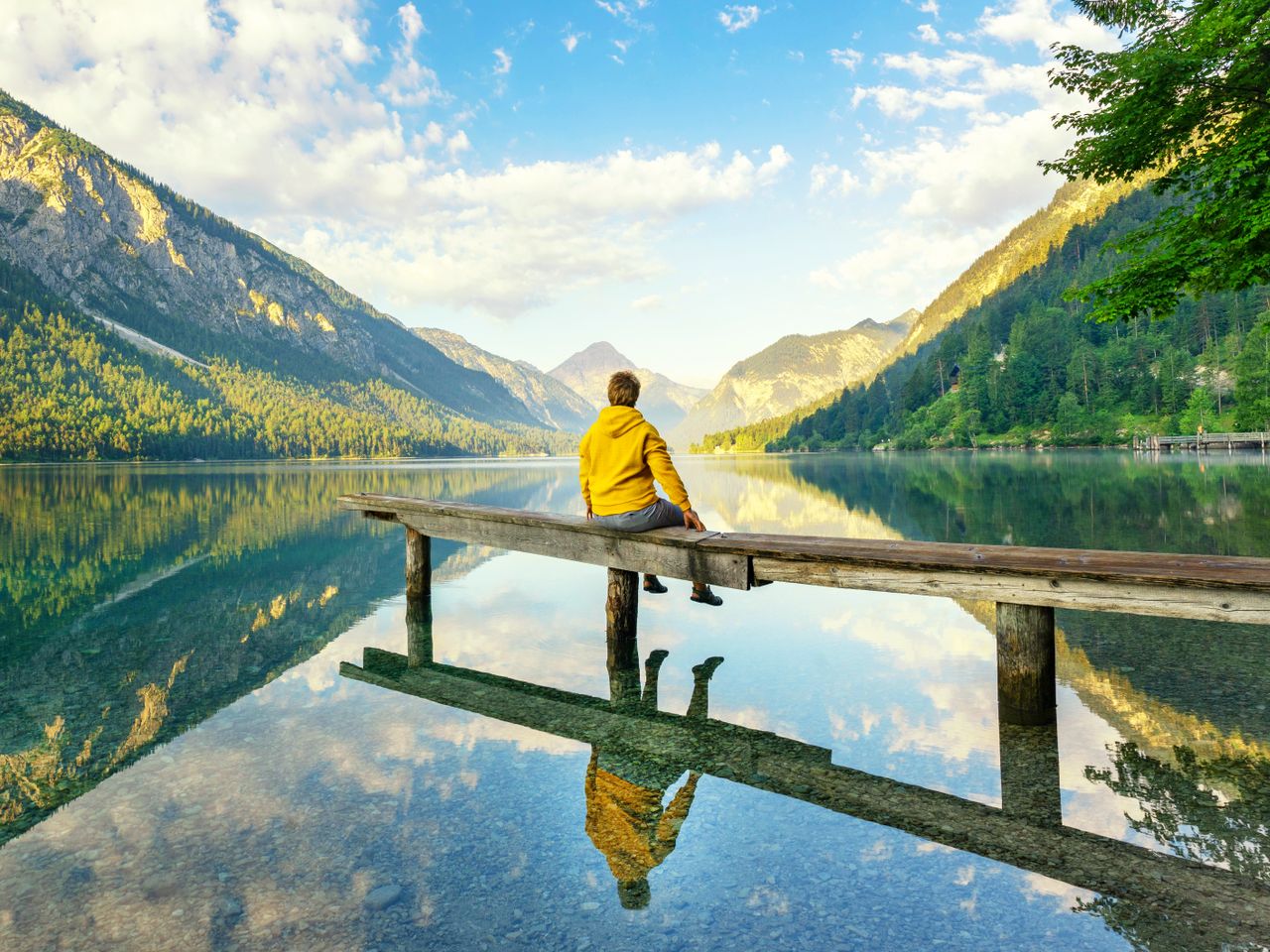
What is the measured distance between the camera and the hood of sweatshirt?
8969 mm

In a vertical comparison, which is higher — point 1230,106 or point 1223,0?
point 1223,0

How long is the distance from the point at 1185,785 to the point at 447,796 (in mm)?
5483

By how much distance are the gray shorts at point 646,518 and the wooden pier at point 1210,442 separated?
101 meters

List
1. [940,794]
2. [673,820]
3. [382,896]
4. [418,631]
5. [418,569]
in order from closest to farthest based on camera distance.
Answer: [382,896] → [673,820] → [940,794] → [418,631] → [418,569]

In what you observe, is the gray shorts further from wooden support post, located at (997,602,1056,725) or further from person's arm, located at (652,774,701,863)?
wooden support post, located at (997,602,1056,725)


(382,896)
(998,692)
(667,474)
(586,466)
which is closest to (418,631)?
(586,466)

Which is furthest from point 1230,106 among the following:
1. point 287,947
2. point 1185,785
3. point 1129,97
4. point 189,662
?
point 189,662

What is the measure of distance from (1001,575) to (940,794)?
2102 mm

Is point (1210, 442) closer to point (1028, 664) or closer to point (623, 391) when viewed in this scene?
point (1028, 664)

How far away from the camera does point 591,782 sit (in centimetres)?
571

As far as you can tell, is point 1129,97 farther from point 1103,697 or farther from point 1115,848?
point 1115,848

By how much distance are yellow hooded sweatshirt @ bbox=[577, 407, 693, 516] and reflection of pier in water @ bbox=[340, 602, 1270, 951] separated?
216cm

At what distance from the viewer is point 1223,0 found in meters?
12.7

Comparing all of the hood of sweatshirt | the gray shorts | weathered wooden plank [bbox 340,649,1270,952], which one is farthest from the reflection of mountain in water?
the hood of sweatshirt
